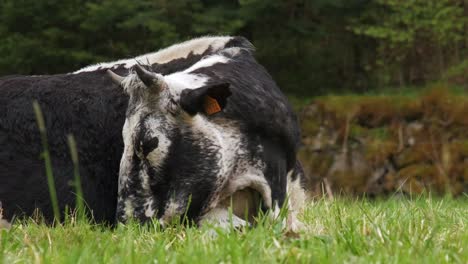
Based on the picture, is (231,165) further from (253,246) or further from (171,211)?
(253,246)

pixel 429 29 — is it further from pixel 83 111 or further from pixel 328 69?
pixel 83 111

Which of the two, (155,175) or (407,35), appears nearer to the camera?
(155,175)

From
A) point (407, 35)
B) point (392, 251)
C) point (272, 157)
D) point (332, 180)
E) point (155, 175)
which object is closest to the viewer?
point (392, 251)

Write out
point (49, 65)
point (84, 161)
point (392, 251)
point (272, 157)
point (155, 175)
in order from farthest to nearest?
point (49, 65), point (84, 161), point (272, 157), point (155, 175), point (392, 251)

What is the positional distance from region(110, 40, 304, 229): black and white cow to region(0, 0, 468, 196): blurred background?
11.5m

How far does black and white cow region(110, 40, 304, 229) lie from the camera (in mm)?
3779

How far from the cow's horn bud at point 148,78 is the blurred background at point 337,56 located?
1187 cm

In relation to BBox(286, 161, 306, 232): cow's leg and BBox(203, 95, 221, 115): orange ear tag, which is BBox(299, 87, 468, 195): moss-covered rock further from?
BBox(203, 95, 221, 115): orange ear tag

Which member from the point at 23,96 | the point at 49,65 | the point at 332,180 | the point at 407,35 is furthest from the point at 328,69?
the point at 23,96

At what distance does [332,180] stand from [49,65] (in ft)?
26.6

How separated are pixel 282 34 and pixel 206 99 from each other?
14.9m

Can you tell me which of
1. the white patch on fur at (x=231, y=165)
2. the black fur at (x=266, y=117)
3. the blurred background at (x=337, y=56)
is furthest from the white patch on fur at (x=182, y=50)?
the blurred background at (x=337, y=56)

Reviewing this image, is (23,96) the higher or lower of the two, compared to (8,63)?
higher

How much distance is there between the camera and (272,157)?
13.6ft
